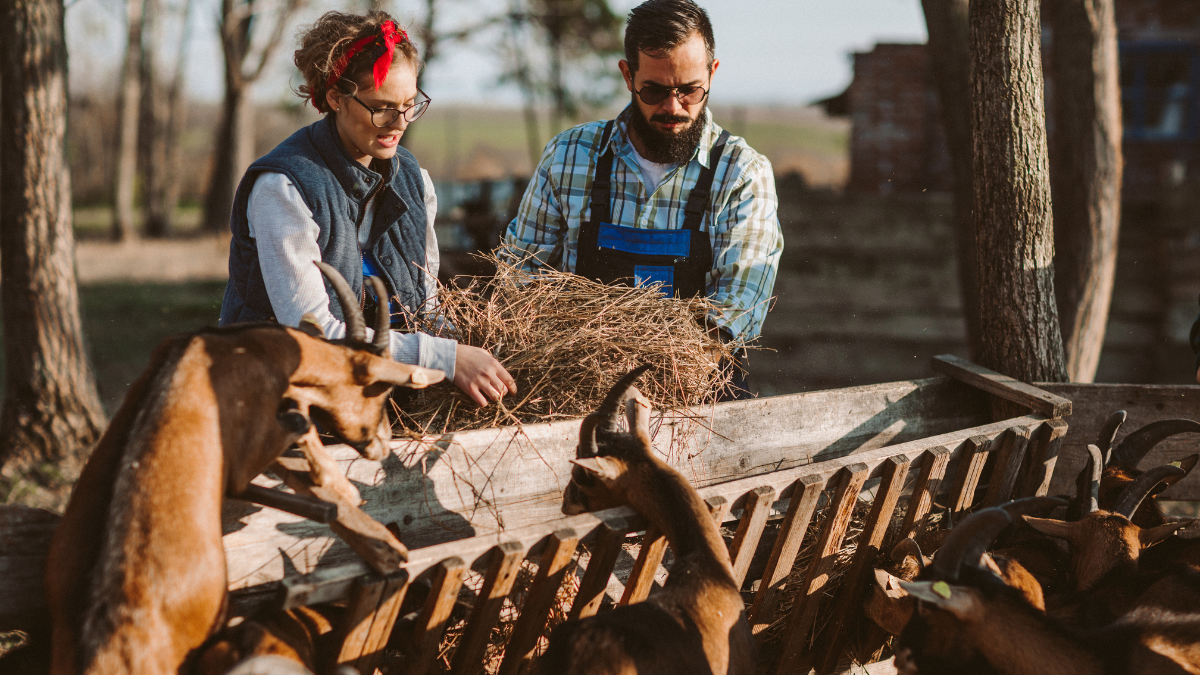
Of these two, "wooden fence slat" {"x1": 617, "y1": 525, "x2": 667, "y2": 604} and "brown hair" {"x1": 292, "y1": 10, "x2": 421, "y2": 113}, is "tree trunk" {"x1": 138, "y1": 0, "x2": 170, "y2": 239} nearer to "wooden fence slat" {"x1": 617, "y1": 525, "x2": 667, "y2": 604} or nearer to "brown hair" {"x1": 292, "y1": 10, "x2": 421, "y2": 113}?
"brown hair" {"x1": 292, "y1": 10, "x2": 421, "y2": 113}

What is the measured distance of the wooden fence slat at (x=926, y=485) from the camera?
118 inches

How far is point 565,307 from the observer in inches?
128

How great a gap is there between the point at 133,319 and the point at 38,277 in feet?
26.8

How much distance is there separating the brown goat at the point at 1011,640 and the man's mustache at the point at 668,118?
2.14 metres

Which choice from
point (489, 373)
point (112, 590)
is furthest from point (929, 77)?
point (112, 590)

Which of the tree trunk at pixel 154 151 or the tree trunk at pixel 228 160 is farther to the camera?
the tree trunk at pixel 154 151

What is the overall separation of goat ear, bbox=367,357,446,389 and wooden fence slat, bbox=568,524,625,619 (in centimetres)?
64

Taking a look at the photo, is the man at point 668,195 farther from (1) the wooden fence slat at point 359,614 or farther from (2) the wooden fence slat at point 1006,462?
(1) the wooden fence slat at point 359,614

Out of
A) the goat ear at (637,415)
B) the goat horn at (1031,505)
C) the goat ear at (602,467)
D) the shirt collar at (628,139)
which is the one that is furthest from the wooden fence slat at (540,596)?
the shirt collar at (628,139)

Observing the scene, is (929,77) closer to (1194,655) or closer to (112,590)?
(1194,655)

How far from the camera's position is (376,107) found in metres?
2.75

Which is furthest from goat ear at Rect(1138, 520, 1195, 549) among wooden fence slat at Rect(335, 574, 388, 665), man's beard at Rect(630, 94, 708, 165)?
wooden fence slat at Rect(335, 574, 388, 665)

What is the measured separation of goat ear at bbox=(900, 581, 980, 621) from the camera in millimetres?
2076

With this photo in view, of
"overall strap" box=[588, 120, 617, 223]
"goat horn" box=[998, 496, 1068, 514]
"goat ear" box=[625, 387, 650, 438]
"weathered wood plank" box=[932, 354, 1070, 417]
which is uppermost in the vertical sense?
"overall strap" box=[588, 120, 617, 223]
